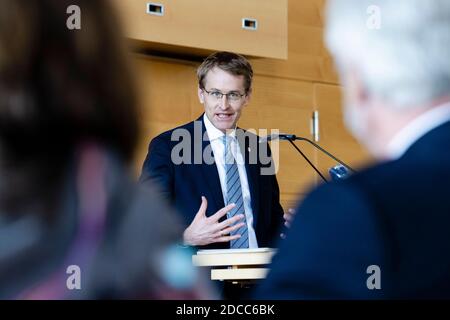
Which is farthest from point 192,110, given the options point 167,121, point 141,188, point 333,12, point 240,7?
point 141,188

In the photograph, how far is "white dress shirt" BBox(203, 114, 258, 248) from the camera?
319cm

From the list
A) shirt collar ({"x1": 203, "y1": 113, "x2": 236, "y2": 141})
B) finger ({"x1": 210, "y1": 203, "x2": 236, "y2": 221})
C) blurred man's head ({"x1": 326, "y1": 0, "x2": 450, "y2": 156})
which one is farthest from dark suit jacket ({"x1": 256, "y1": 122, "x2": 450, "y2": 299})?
shirt collar ({"x1": 203, "y1": 113, "x2": 236, "y2": 141})

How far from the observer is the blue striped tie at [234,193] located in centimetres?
312

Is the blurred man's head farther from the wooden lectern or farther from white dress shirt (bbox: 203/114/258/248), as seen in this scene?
white dress shirt (bbox: 203/114/258/248)

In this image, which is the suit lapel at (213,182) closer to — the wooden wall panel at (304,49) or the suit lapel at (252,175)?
the suit lapel at (252,175)

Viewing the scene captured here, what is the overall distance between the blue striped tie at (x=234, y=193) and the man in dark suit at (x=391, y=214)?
6.95 ft

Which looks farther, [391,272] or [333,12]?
[333,12]

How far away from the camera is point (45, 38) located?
75cm

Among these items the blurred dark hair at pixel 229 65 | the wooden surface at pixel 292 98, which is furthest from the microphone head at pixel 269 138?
the wooden surface at pixel 292 98

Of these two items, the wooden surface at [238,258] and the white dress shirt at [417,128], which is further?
the wooden surface at [238,258]

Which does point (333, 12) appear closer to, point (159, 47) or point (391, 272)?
point (391, 272)

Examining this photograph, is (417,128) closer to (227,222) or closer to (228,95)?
(227,222)

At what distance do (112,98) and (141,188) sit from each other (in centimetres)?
8

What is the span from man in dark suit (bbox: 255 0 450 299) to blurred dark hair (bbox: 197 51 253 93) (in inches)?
95.4
